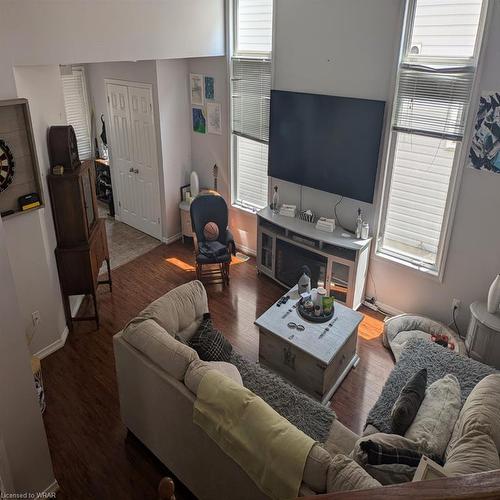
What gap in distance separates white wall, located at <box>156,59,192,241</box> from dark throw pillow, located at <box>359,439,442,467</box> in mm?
4638

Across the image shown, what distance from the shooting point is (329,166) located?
487 cm

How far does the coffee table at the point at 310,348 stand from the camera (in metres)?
3.68

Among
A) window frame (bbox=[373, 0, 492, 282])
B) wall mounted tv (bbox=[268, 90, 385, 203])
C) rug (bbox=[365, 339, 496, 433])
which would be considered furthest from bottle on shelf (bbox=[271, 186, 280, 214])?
rug (bbox=[365, 339, 496, 433])

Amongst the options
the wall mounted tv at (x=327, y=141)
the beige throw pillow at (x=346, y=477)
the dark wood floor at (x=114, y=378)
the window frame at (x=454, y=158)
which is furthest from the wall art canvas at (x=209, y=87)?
the beige throw pillow at (x=346, y=477)

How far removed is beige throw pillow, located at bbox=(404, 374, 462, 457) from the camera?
2.65 m

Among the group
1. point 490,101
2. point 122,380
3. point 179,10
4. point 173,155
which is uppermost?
point 179,10

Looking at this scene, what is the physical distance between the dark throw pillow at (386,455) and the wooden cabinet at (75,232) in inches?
121

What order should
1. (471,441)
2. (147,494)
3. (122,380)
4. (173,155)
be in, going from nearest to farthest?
1. (471,441)
2. (147,494)
3. (122,380)
4. (173,155)

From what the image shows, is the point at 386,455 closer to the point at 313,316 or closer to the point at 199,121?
the point at 313,316

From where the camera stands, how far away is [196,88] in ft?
19.7

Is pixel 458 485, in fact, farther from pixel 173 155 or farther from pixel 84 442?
pixel 173 155

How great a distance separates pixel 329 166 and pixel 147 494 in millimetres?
3501

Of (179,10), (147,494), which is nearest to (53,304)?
(147,494)

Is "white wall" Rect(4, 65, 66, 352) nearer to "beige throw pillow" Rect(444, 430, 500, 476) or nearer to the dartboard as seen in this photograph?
the dartboard
